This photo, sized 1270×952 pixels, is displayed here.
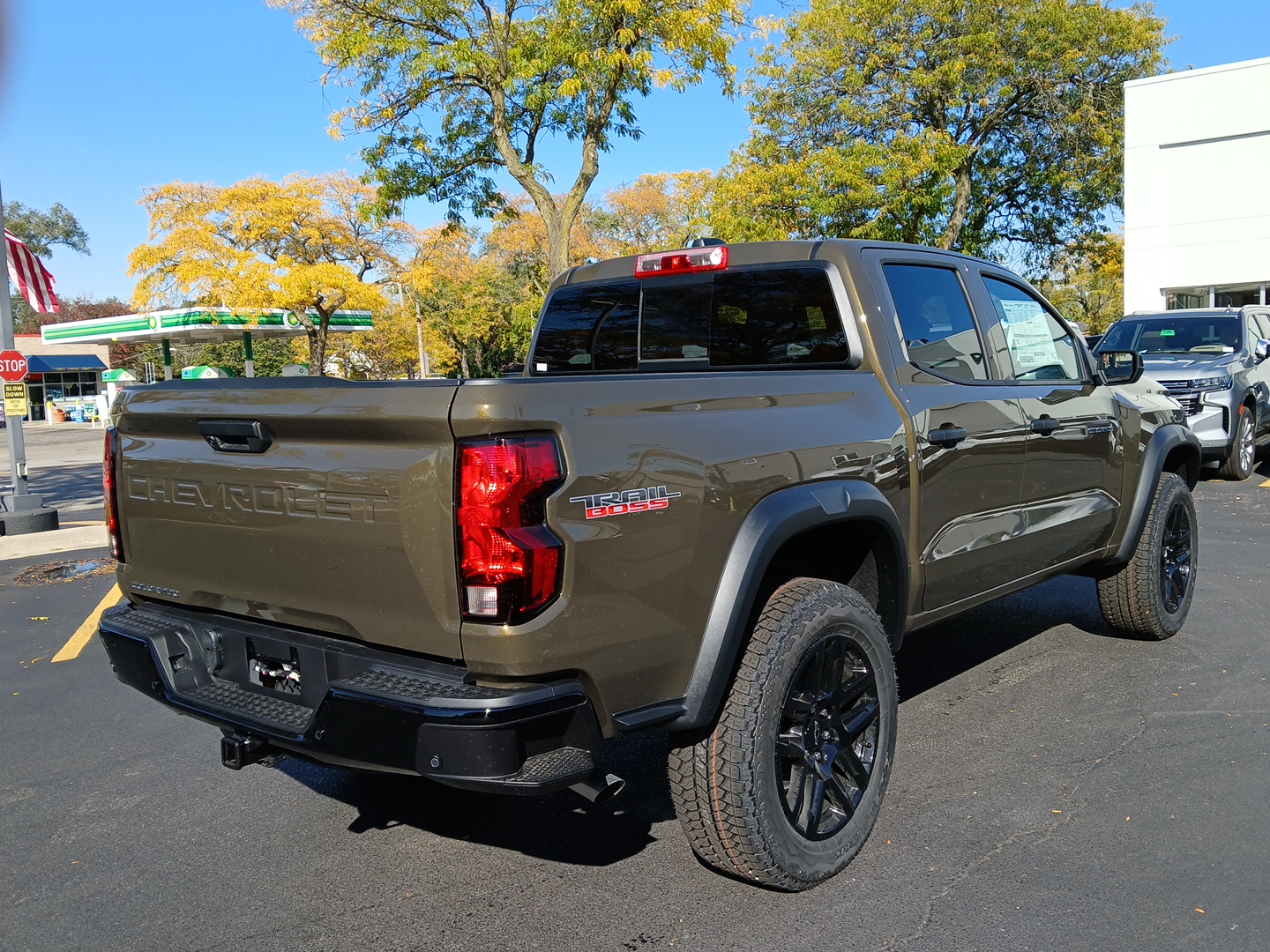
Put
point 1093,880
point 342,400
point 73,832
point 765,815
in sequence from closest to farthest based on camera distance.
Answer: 1. point 342,400
2. point 765,815
3. point 1093,880
4. point 73,832

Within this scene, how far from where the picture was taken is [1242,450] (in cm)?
1159

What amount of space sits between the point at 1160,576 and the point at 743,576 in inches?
136

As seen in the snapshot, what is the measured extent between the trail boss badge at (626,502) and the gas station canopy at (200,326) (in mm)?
32459

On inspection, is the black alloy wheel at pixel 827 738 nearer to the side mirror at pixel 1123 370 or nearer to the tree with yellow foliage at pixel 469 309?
the side mirror at pixel 1123 370

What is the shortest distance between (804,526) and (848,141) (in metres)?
22.8

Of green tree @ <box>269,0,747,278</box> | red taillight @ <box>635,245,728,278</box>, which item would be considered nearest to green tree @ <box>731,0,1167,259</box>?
green tree @ <box>269,0,747,278</box>

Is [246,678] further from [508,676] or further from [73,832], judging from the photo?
[73,832]

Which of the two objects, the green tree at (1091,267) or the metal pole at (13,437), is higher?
the green tree at (1091,267)

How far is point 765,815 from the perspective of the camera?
281 cm

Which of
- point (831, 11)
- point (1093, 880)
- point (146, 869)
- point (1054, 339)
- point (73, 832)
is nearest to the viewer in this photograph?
point (1093, 880)

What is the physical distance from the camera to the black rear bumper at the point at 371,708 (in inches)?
92.0

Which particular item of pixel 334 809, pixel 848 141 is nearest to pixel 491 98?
pixel 848 141

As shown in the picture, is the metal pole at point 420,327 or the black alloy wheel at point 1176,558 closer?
the black alloy wheel at point 1176,558

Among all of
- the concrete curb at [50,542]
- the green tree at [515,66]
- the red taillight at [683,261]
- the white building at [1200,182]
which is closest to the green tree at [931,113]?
the white building at [1200,182]
